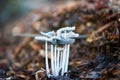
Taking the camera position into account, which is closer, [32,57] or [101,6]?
[101,6]

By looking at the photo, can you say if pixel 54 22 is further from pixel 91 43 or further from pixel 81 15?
pixel 91 43

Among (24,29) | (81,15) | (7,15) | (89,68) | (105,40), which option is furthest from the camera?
(7,15)

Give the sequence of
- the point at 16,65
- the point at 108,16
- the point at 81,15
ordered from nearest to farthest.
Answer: the point at 108,16 → the point at 16,65 → the point at 81,15

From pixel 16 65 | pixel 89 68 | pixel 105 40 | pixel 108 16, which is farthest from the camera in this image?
pixel 16 65

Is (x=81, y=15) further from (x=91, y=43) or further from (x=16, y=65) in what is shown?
(x=16, y=65)

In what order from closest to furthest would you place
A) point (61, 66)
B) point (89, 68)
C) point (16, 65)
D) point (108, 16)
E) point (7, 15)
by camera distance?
point (61, 66) → point (89, 68) → point (108, 16) → point (16, 65) → point (7, 15)

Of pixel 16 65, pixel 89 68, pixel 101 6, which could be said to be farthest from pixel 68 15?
pixel 89 68

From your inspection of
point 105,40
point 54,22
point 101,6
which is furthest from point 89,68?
point 54,22

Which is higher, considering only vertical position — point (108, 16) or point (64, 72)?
point (108, 16)

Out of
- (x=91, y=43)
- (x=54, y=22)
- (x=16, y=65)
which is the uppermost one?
(x=54, y=22)
